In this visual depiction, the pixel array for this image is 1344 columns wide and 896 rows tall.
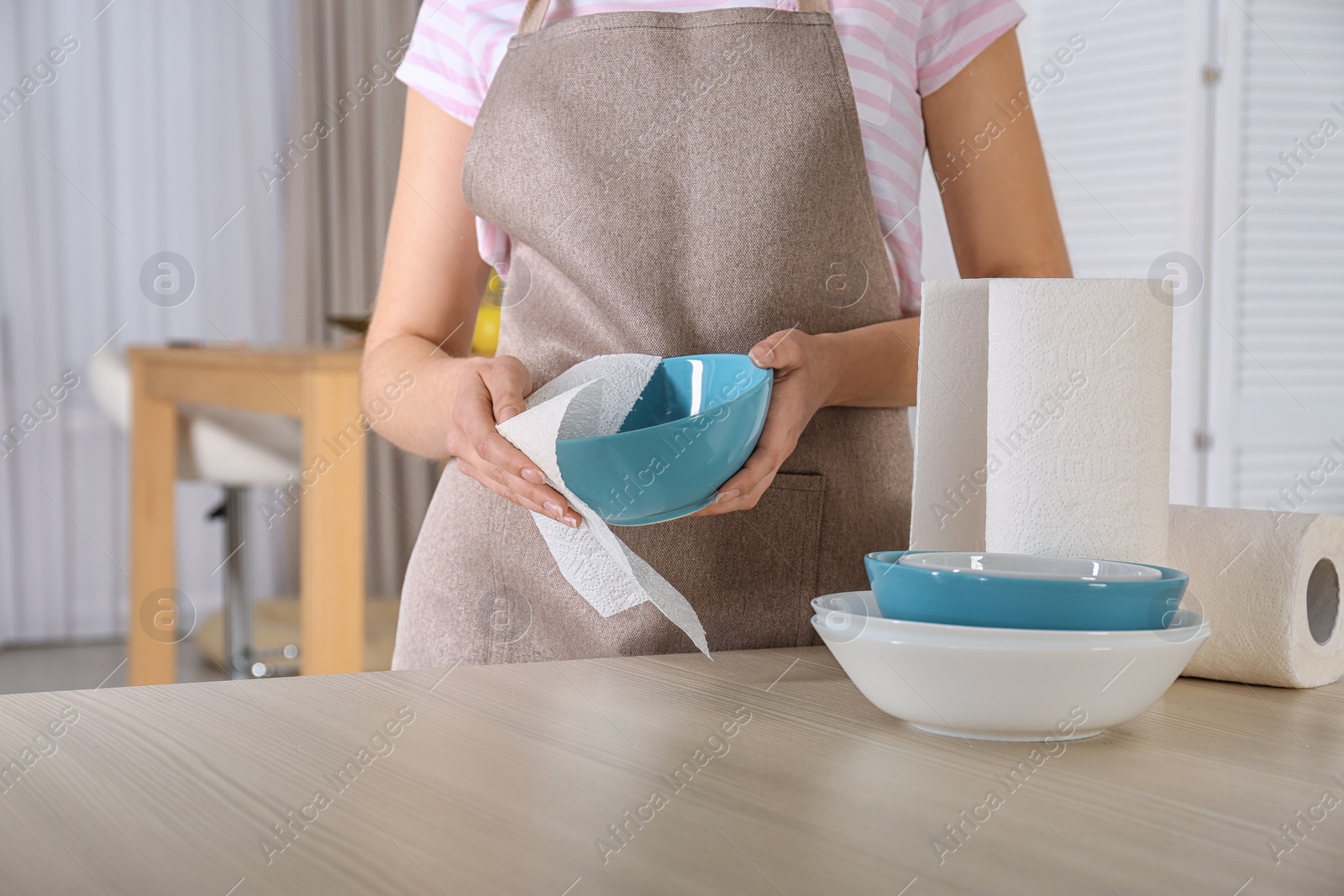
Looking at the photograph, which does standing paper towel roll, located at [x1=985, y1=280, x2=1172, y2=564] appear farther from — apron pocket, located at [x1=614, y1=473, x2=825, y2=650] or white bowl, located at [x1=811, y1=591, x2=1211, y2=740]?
apron pocket, located at [x1=614, y1=473, x2=825, y2=650]

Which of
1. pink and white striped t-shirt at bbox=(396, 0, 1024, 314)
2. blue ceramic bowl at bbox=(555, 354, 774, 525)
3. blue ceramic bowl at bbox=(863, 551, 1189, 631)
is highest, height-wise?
pink and white striped t-shirt at bbox=(396, 0, 1024, 314)

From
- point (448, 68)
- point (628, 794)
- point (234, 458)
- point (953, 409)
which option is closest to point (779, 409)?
point (953, 409)

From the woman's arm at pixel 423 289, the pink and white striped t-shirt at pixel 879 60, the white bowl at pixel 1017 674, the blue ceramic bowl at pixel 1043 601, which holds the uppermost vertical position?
the pink and white striped t-shirt at pixel 879 60

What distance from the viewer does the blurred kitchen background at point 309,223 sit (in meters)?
2.81

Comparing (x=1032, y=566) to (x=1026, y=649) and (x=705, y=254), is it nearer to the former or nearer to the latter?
(x=1026, y=649)

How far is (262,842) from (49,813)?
0.08m

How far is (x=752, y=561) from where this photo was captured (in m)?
0.85

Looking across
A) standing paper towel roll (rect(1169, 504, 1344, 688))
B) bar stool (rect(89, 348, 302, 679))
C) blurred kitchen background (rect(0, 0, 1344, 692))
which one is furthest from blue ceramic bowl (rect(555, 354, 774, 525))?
blurred kitchen background (rect(0, 0, 1344, 692))

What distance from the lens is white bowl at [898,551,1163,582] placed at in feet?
1.65

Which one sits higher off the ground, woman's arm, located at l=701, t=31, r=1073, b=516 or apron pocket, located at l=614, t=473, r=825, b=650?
woman's arm, located at l=701, t=31, r=1073, b=516

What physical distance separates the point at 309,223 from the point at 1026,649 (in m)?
3.50

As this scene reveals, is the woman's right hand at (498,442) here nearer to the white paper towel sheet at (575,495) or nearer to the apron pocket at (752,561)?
the white paper towel sheet at (575,495)

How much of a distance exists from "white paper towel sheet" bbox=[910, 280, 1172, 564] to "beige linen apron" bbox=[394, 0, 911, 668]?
0.31 metres

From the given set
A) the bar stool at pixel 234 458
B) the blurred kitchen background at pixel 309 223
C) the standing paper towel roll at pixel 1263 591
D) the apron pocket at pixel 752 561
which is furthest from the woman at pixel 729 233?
the blurred kitchen background at pixel 309 223
